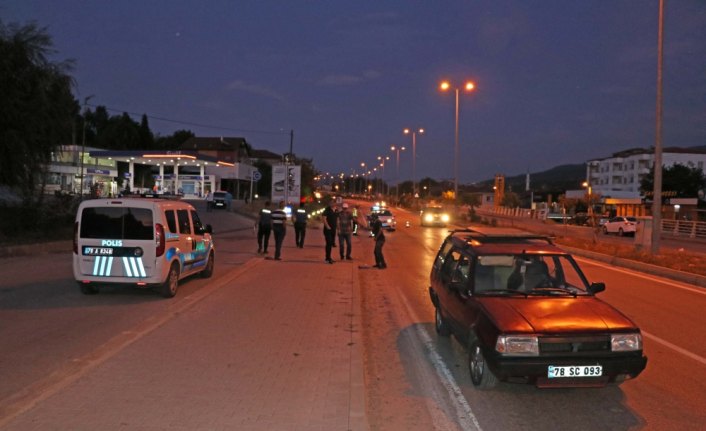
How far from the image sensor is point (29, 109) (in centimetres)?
1845

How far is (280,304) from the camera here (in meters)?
10.3

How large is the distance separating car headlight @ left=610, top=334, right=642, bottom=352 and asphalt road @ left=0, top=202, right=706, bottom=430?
0.59 m

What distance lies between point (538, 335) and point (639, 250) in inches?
700

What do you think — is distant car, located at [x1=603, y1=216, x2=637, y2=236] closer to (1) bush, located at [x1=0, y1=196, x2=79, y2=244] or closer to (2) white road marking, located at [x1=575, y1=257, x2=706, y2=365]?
(2) white road marking, located at [x1=575, y1=257, x2=706, y2=365]

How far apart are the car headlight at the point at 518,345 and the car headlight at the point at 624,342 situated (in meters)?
0.72

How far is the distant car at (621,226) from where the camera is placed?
134ft

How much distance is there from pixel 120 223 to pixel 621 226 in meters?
38.6

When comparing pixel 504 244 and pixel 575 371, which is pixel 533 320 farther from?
pixel 504 244

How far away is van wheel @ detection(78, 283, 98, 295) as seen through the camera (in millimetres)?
10836

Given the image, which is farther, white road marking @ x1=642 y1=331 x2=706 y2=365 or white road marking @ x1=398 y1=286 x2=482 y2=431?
white road marking @ x1=642 y1=331 x2=706 y2=365

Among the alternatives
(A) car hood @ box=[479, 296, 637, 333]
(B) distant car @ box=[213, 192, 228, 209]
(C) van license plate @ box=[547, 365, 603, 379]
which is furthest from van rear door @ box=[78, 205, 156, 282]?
(B) distant car @ box=[213, 192, 228, 209]

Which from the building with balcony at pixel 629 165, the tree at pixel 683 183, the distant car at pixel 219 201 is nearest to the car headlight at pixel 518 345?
the distant car at pixel 219 201

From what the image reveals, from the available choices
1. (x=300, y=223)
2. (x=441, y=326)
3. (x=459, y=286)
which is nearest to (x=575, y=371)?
(x=459, y=286)

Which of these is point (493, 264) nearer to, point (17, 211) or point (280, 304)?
point (280, 304)
